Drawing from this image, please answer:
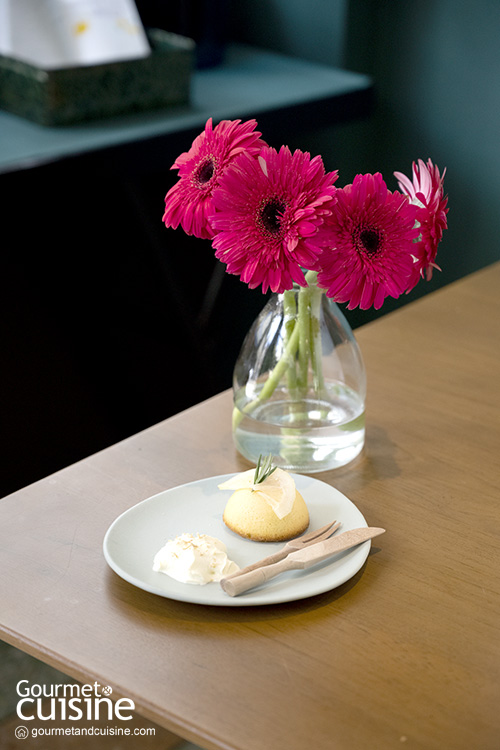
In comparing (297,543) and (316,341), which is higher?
(316,341)

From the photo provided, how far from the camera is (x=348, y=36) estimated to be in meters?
2.46

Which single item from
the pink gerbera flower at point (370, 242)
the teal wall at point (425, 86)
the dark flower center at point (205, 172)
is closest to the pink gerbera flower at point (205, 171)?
the dark flower center at point (205, 172)

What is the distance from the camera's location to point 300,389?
90 centimetres

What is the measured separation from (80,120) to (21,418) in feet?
2.20

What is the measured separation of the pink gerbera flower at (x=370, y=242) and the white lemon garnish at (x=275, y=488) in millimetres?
167

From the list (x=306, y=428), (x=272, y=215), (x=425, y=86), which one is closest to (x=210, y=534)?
(x=306, y=428)

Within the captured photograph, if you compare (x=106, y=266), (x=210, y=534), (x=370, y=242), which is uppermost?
(x=370, y=242)

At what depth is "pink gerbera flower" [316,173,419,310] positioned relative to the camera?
0.76 metres

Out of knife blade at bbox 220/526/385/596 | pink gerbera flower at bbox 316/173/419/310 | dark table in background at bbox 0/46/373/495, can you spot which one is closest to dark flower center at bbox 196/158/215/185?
pink gerbera flower at bbox 316/173/419/310

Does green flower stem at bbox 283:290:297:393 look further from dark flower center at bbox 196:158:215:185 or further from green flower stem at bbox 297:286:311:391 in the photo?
dark flower center at bbox 196:158:215:185

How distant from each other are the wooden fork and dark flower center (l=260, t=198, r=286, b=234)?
265 mm

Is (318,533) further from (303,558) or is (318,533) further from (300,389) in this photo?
(300,389)

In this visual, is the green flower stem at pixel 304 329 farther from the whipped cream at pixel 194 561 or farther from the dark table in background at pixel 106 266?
the dark table in background at pixel 106 266

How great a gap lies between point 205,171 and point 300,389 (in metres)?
0.24
